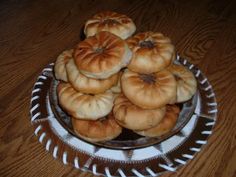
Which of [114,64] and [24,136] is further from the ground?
[114,64]

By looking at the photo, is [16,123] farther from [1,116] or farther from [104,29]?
[104,29]

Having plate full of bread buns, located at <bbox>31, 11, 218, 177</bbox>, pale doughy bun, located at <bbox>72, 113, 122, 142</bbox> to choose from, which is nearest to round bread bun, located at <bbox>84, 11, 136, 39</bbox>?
plate full of bread buns, located at <bbox>31, 11, 218, 177</bbox>

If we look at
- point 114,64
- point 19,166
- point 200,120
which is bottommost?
point 19,166

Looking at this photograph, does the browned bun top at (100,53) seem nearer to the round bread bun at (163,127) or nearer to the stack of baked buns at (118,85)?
the stack of baked buns at (118,85)

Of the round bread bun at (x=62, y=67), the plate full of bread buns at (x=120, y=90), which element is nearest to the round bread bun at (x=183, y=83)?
the plate full of bread buns at (x=120, y=90)

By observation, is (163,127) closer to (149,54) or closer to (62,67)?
(149,54)

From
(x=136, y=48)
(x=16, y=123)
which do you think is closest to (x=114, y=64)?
(x=136, y=48)

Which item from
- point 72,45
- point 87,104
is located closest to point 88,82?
point 87,104
